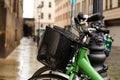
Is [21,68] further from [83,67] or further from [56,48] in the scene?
[56,48]

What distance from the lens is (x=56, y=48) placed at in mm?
4258

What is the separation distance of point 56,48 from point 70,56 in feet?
0.76

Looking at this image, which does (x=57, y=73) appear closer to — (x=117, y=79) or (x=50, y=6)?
(x=117, y=79)

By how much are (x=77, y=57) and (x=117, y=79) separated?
6.82 m

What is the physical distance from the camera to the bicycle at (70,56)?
14.2 feet

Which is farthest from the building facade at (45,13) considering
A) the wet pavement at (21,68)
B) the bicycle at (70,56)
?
the bicycle at (70,56)

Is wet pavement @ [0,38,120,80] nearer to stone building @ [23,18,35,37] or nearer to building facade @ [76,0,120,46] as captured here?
building facade @ [76,0,120,46]

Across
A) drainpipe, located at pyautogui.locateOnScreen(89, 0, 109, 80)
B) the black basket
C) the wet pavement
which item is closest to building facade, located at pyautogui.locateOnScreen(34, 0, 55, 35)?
the wet pavement

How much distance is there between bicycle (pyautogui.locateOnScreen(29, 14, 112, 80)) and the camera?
14.2ft

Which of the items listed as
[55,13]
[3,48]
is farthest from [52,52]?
[55,13]

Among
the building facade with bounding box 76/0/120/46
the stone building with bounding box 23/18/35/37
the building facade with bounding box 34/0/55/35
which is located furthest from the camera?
the stone building with bounding box 23/18/35/37

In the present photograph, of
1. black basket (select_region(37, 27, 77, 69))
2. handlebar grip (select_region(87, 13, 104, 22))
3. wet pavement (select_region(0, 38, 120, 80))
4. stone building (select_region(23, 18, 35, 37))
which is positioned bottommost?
stone building (select_region(23, 18, 35, 37))

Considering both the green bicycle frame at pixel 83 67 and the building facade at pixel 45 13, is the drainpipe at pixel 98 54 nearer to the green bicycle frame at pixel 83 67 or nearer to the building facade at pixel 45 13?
the green bicycle frame at pixel 83 67

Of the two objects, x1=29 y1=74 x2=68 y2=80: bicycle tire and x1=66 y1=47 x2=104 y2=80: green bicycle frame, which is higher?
x1=66 y1=47 x2=104 y2=80: green bicycle frame
